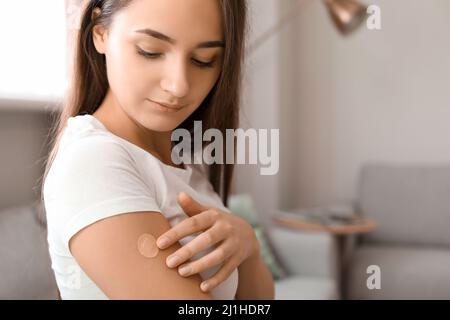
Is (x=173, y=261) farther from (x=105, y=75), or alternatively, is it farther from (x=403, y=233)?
(x=403, y=233)

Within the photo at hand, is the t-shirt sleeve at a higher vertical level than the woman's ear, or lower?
lower

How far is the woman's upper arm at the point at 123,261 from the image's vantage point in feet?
0.94

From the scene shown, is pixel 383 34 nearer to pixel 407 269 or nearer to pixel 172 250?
pixel 407 269

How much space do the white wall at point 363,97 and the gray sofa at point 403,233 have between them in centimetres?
10

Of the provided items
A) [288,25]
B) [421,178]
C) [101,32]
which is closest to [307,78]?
[288,25]

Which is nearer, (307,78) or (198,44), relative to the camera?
(198,44)

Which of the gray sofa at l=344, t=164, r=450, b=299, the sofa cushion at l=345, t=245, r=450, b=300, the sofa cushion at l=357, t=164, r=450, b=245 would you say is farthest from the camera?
the sofa cushion at l=357, t=164, r=450, b=245

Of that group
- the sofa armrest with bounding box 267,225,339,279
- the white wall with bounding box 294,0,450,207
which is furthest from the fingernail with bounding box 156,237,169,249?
the white wall with bounding box 294,0,450,207

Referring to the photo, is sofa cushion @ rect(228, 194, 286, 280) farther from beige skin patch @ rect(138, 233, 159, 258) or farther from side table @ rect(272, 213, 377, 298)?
beige skin patch @ rect(138, 233, 159, 258)

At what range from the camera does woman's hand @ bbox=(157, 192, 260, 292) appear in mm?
304

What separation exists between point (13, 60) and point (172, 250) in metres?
0.69

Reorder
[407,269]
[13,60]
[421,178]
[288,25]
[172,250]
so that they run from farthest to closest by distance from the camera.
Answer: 1. [288,25]
2. [421,178]
3. [407,269]
4. [13,60]
5. [172,250]

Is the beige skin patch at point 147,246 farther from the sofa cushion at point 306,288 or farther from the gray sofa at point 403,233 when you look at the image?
the gray sofa at point 403,233

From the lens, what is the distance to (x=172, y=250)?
0.31 metres
